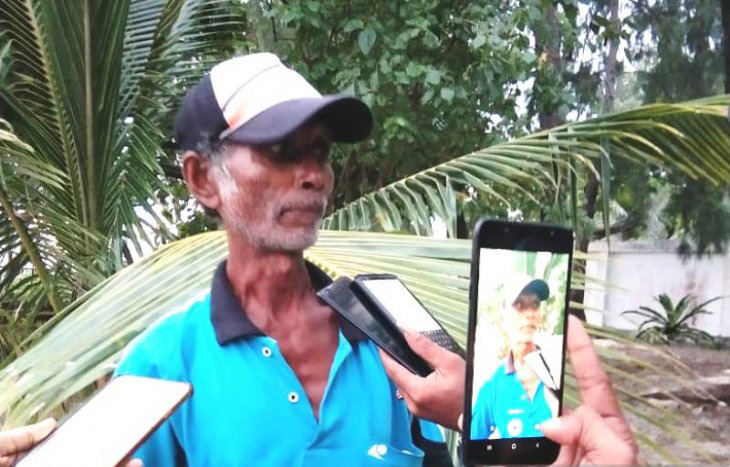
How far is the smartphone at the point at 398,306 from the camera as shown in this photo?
1.01 meters

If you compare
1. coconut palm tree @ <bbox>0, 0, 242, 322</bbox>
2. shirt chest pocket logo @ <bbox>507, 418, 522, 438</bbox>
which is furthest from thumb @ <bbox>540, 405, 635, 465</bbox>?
coconut palm tree @ <bbox>0, 0, 242, 322</bbox>

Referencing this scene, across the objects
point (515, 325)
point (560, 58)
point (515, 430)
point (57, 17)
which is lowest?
point (515, 430)

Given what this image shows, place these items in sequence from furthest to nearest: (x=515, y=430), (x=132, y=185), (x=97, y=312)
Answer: (x=132, y=185) < (x=97, y=312) < (x=515, y=430)

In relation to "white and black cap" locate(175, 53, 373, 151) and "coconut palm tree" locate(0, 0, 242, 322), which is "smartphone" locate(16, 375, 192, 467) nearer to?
"white and black cap" locate(175, 53, 373, 151)

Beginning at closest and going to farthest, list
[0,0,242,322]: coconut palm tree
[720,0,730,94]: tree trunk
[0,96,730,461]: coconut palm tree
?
[0,96,730,461]: coconut palm tree → [0,0,242,322]: coconut palm tree → [720,0,730,94]: tree trunk

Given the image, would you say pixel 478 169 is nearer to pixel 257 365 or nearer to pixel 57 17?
pixel 57 17

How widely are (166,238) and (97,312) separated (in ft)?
4.77

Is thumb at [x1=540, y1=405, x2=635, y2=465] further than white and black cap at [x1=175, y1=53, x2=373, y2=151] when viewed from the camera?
No

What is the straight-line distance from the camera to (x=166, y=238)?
2.88 metres

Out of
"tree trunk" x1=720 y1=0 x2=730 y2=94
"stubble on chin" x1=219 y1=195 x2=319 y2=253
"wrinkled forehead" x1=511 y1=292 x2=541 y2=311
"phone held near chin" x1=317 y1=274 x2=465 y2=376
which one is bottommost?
"phone held near chin" x1=317 y1=274 x2=465 y2=376

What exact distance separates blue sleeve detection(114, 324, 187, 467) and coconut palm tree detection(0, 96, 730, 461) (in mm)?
122

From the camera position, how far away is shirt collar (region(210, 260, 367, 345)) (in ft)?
3.43

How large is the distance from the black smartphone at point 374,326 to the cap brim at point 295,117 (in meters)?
0.20

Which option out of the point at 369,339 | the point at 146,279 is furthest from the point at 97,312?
the point at 369,339
